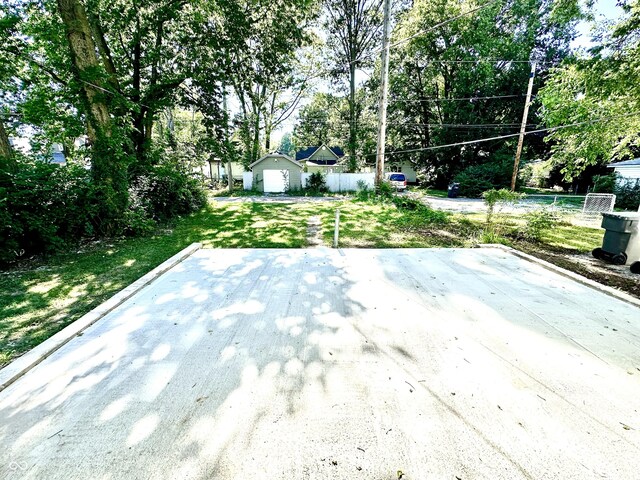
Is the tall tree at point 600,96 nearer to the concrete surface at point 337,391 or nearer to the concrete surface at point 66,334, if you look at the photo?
the concrete surface at point 337,391

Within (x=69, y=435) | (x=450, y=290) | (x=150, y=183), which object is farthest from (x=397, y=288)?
(x=150, y=183)

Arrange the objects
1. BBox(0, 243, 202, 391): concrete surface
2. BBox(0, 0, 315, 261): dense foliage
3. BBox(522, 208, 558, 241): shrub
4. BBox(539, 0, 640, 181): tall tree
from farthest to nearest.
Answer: BBox(522, 208, 558, 241): shrub
BBox(0, 0, 315, 261): dense foliage
BBox(539, 0, 640, 181): tall tree
BBox(0, 243, 202, 391): concrete surface

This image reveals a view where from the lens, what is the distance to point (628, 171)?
13.5 m

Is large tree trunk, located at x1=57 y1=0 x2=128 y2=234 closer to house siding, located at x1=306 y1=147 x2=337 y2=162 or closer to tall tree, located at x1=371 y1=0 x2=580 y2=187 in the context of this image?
tall tree, located at x1=371 y1=0 x2=580 y2=187

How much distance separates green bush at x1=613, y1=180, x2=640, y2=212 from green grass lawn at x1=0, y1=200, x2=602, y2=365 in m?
8.33

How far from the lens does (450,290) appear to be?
3.78 m

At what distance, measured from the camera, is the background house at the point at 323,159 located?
28.8 metres

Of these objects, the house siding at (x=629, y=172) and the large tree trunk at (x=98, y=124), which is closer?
the large tree trunk at (x=98, y=124)

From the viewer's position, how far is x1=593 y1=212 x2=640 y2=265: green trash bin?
15.4 feet

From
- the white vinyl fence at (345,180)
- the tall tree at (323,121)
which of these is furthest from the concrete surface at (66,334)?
the tall tree at (323,121)

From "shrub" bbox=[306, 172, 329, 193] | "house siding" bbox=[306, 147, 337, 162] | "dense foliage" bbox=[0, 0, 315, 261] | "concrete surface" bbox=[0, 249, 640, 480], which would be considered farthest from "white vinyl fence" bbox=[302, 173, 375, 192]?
"concrete surface" bbox=[0, 249, 640, 480]

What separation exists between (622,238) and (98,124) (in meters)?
10.6

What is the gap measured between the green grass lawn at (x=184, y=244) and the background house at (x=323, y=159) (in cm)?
1821

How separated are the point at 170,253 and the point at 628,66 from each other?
8610mm
